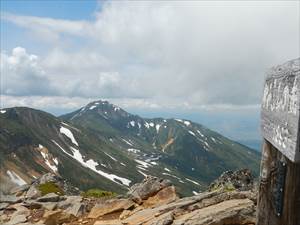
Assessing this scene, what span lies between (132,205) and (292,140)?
26.6m

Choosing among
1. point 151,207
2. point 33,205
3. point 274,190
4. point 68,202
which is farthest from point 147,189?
point 274,190

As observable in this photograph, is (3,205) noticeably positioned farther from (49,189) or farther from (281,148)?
(281,148)

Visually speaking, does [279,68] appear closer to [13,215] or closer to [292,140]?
[292,140]

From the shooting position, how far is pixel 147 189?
31.7 m

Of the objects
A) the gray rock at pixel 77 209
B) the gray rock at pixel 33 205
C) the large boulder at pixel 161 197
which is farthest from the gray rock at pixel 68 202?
the large boulder at pixel 161 197

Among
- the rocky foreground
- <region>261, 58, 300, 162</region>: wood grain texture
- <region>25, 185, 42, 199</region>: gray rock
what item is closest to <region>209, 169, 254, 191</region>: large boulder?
the rocky foreground

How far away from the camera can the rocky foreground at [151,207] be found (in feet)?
69.4

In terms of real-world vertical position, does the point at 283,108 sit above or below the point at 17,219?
above

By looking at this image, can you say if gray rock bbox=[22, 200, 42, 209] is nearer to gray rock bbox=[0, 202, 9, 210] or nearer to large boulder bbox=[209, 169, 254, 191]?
gray rock bbox=[0, 202, 9, 210]

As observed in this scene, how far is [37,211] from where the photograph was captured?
1266 inches

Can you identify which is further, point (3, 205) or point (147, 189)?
point (3, 205)

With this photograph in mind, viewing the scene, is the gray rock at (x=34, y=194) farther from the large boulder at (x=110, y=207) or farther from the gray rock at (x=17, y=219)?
the large boulder at (x=110, y=207)

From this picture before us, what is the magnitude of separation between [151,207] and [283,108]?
80.8ft

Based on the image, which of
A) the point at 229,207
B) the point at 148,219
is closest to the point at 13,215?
the point at 148,219
